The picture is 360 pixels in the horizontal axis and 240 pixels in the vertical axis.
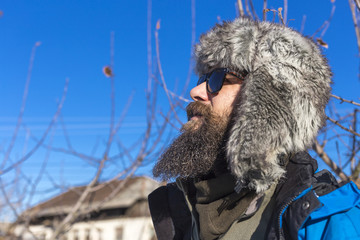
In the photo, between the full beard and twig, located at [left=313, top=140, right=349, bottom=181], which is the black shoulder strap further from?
twig, located at [left=313, top=140, right=349, bottom=181]

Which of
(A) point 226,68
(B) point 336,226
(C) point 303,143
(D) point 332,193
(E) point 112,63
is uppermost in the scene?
(E) point 112,63

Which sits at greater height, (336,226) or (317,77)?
(317,77)

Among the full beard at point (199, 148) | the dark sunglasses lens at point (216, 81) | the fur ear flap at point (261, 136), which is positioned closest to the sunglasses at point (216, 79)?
the dark sunglasses lens at point (216, 81)

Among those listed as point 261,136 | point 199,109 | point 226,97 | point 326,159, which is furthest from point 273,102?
point 326,159

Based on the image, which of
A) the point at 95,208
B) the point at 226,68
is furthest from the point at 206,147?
the point at 95,208

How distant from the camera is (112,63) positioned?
14.7 ft

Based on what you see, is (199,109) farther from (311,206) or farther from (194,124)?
(311,206)

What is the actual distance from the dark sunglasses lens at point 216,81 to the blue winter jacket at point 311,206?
547 millimetres

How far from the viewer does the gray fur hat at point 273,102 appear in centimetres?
162

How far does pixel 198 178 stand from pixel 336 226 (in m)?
0.85

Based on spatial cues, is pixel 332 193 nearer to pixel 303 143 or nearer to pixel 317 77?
pixel 303 143

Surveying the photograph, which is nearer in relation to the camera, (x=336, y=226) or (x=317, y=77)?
(x=336, y=226)

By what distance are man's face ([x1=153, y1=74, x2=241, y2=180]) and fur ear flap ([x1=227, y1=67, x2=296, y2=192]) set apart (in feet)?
0.66

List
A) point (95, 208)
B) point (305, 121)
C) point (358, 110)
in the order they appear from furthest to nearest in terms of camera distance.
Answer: point (95, 208), point (358, 110), point (305, 121)
